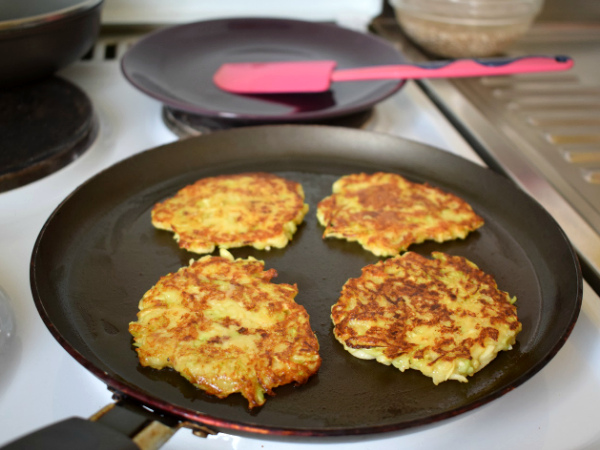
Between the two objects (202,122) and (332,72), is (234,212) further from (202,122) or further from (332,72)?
(332,72)

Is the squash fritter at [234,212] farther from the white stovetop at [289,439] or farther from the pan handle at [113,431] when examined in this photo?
the pan handle at [113,431]

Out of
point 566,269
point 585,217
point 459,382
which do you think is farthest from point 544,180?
point 459,382

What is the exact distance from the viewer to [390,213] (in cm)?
138

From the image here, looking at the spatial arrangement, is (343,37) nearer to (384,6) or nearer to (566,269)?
(384,6)

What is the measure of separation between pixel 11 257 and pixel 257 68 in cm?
94

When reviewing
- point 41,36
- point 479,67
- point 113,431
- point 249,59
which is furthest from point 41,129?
point 479,67

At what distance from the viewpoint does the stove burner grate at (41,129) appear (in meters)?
1.42

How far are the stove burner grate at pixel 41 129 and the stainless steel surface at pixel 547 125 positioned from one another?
1.18m

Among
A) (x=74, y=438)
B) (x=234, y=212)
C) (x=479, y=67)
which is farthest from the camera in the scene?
(x=479, y=67)

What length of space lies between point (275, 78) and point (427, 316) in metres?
0.95

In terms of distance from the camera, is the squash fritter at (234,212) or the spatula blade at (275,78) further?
the spatula blade at (275,78)

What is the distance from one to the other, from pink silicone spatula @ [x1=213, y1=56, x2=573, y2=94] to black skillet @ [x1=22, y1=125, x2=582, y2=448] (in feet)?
0.71

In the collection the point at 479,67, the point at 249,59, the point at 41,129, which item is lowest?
the point at 41,129

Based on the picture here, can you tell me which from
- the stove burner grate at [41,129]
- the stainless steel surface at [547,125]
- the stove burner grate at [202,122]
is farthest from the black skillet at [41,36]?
the stainless steel surface at [547,125]
